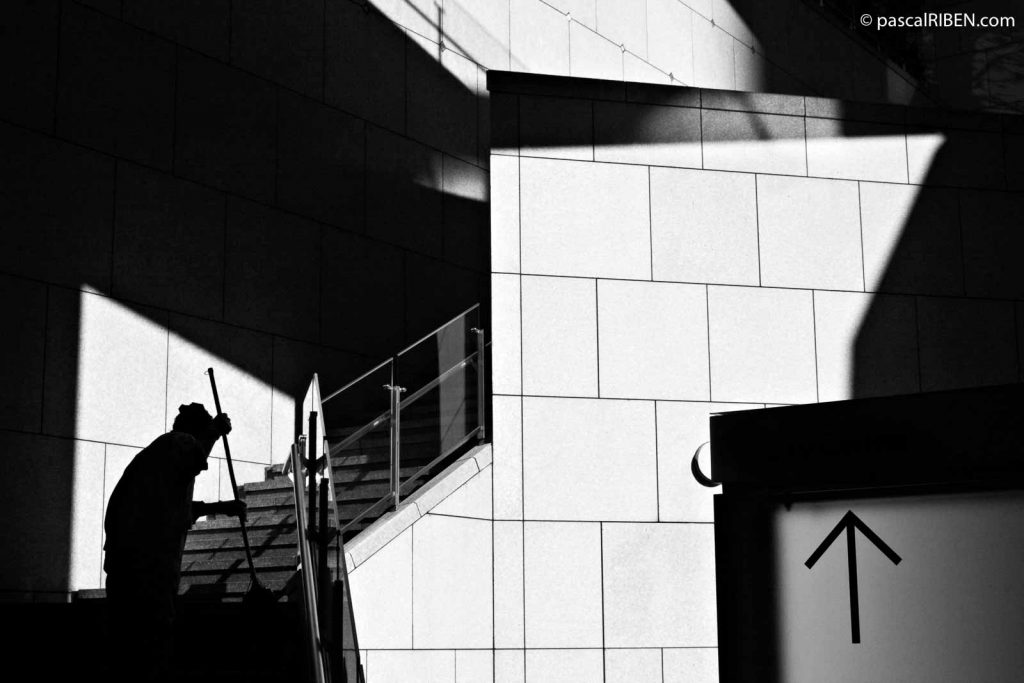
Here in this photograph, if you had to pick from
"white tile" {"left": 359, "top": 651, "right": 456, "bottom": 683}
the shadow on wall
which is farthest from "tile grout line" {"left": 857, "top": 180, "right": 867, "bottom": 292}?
the shadow on wall

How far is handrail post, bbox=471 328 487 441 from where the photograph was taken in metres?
12.0

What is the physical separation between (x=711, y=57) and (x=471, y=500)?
13.8m

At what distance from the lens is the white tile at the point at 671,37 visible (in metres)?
21.7

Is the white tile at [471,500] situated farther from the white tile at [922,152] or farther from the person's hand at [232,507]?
the white tile at [922,152]

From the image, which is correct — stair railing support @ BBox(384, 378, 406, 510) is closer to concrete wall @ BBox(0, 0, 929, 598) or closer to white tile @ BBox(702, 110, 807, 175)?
concrete wall @ BBox(0, 0, 929, 598)

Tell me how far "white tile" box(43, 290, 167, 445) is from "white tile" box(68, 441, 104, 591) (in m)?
0.25

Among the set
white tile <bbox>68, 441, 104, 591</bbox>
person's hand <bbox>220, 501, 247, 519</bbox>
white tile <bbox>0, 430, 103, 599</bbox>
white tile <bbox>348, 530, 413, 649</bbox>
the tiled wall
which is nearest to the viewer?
person's hand <bbox>220, 501, 247, 519</bbox>

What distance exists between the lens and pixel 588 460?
12.1 meters

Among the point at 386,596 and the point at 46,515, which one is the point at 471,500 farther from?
the point at 46,515

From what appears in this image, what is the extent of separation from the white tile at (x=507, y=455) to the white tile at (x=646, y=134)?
112 inches

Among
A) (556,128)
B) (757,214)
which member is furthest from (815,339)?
(556,128)

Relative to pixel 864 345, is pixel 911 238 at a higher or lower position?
higher

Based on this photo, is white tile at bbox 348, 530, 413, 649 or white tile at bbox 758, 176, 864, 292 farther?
Result: white tile at bbox 758, 176, 864, 292

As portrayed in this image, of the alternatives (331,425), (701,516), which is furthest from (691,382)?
(331,425)
